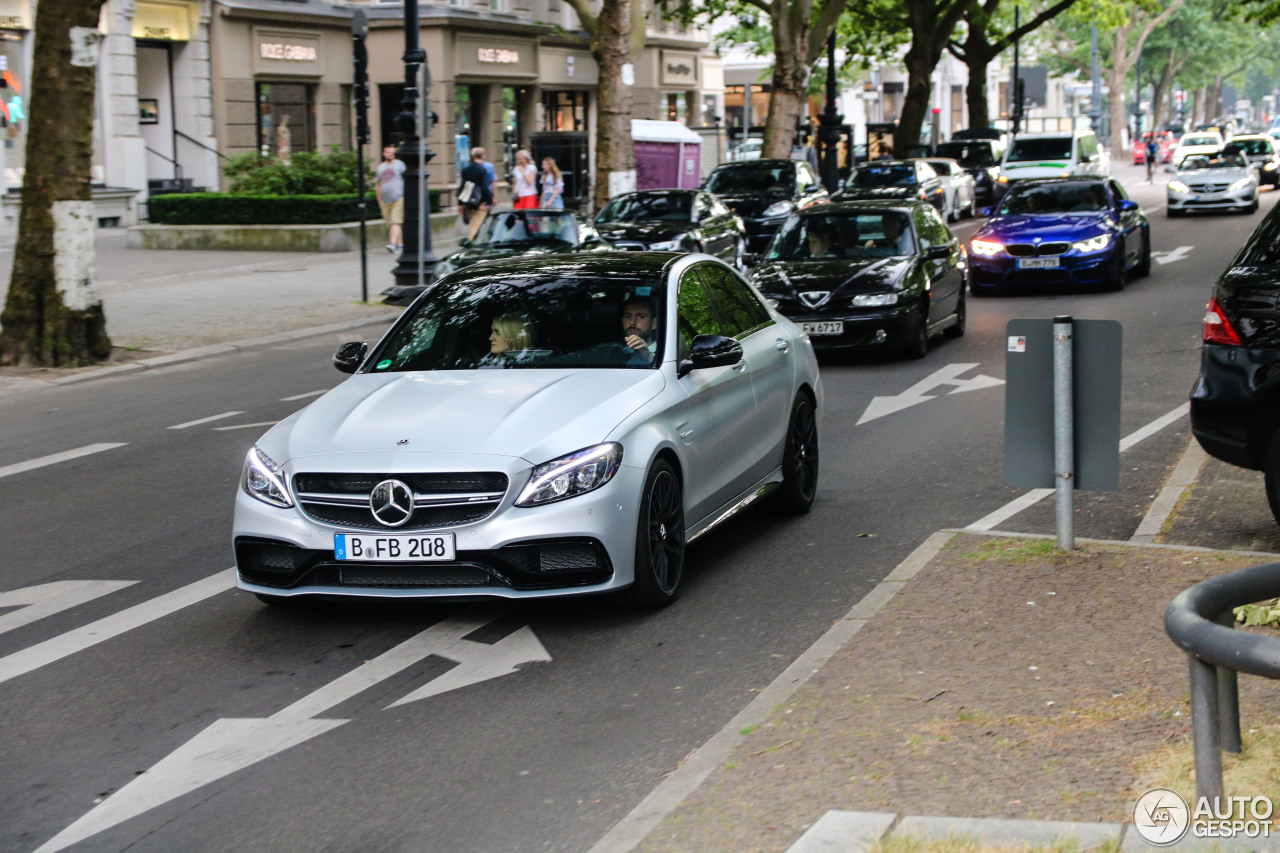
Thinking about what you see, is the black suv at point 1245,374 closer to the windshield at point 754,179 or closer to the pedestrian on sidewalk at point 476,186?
→ the windshield at point 754,179

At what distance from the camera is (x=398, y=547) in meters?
6.50

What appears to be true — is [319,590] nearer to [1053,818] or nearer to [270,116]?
[1053,818]

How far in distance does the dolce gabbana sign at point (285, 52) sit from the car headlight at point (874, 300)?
27328 mm

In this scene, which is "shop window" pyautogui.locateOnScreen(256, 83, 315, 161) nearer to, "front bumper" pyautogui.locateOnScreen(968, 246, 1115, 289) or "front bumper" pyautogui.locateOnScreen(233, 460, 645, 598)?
"front bumper" pyautogui.locateOnScreen(968, 246, 1115, 289)

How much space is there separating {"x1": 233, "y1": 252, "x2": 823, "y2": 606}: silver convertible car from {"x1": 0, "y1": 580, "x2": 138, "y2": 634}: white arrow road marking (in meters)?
1.10

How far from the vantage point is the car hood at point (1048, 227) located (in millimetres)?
21547

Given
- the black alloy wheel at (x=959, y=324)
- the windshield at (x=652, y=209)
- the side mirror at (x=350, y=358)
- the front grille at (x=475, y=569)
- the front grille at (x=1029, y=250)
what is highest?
the windshield at (x=652, y=209)

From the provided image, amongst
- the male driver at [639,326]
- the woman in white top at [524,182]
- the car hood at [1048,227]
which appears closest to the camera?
the male driver at [639,326]

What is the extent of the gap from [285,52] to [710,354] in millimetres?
35270

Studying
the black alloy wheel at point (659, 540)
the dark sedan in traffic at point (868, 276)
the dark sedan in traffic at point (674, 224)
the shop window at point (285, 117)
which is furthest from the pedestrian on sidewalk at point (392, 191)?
the black alloy wheel at point (659, 540)

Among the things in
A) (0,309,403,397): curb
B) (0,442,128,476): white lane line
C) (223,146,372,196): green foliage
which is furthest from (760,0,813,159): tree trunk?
(0,442,128,476): white lane line

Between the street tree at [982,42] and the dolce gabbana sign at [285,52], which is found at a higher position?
the street tree at [982,42]

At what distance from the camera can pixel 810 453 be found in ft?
30.6

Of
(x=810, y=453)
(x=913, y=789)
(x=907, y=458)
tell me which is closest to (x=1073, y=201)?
(x=907, y=458)
